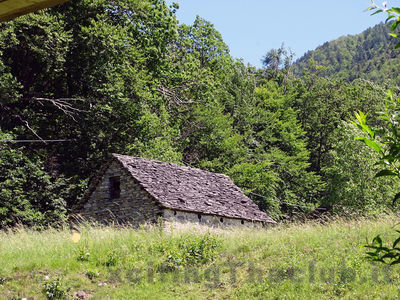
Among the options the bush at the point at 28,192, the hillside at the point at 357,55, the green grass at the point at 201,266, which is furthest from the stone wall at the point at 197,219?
the hillside at the point at 357,55

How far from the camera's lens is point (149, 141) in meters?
28.5

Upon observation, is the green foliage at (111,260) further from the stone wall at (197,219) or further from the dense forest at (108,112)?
the dense forest at (108,112)

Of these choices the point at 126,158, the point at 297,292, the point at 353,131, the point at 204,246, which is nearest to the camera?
the point at 297,292

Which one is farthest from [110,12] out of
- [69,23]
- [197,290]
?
[197,290]

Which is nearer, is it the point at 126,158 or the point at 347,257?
the point at 347,257

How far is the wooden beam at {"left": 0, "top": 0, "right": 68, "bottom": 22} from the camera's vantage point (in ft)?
8.64

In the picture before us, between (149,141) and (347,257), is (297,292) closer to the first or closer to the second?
(347,257)

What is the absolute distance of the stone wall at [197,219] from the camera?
21.2m

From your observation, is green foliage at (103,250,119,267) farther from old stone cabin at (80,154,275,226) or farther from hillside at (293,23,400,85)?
hillside at (293,23,400,85)

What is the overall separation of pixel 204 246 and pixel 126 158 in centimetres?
1093

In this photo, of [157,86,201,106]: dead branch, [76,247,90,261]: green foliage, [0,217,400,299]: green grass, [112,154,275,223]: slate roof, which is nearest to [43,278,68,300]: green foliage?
[0,217,400,299]: green grass

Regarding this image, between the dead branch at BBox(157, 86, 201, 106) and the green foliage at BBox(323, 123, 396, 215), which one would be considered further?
the green foliage at BBox(323, 123, 396, 215)

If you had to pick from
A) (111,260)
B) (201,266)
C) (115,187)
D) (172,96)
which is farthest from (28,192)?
(201,266)

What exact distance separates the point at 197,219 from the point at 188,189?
231 cm
